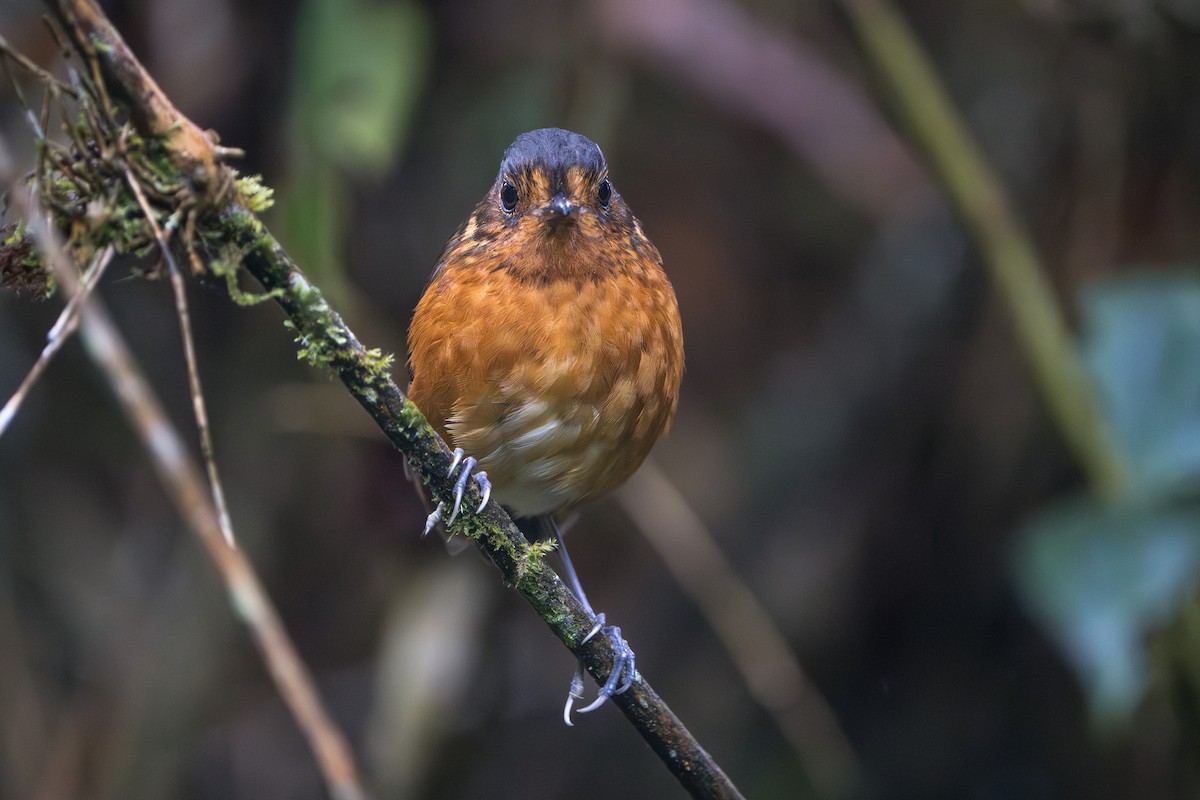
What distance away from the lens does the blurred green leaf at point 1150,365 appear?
3.54 m

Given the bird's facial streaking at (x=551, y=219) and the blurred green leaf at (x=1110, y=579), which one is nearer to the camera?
the bird's facial streaking at (x=551, y=219)

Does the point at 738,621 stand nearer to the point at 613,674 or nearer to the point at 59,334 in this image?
the point at 613,674

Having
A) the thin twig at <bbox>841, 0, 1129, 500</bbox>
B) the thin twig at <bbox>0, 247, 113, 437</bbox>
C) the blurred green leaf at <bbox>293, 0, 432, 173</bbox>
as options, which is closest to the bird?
the blurred green leaf at <bbox>293, 0, 432, 173</bbox>

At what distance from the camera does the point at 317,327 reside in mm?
1676

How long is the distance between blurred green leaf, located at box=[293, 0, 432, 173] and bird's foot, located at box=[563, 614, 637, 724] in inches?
60.4

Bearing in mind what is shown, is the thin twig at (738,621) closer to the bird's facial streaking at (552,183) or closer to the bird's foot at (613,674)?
the bird's foot at (613,674)

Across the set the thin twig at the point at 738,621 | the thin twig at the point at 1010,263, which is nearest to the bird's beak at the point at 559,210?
the thin twig at the point at 1010,263

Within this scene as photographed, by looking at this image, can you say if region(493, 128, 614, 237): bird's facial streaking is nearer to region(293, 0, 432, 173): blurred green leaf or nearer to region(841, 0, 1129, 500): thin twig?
region(293, 0, 432, 173): blurred green leaf

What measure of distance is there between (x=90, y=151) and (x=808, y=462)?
3365mm

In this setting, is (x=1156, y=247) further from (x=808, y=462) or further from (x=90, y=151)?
(x=90, y=151)

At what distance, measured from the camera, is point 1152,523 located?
3369mm

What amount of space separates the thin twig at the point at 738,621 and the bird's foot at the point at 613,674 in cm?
128

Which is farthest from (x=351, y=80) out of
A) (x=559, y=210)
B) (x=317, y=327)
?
(x=317, y=327)

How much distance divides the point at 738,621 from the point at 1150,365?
1546mm
